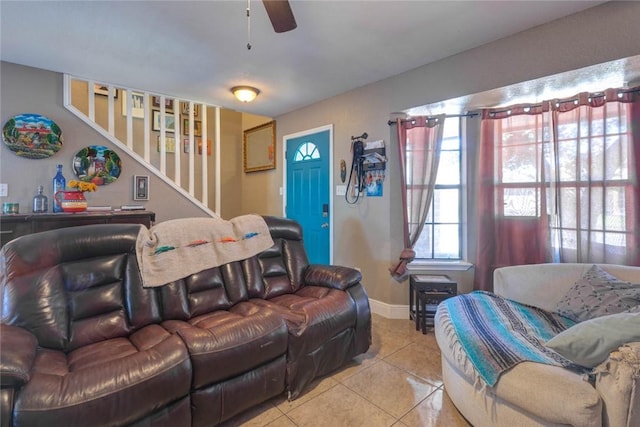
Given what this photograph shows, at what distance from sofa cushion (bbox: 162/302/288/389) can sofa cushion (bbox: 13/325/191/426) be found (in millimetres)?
68

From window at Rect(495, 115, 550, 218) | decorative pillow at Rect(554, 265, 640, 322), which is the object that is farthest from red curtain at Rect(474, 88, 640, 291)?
decorative pillow at Rect(554, 265, 640, 322)

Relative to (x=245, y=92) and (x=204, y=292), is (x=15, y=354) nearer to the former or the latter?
(x=204, y=292)

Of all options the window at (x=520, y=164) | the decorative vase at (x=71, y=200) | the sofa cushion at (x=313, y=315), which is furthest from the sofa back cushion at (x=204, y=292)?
the window at (x=520, y=164)

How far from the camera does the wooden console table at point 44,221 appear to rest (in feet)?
7.81

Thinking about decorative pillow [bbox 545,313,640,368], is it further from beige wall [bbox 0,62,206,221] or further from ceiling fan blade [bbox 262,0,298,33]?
beige wall [bbox 0,62,206,221]

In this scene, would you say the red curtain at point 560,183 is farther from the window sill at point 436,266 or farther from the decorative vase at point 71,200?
the decorative vase at point 71,200

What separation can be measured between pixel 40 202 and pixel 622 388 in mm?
4270

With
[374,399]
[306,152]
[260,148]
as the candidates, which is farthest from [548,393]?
[260,148]

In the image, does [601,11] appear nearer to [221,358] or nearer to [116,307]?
[221,358]

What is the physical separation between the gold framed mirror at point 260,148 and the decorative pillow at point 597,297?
12.1 feet

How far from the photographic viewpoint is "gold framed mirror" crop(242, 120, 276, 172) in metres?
4.48

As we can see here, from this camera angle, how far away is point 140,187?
3.36 m

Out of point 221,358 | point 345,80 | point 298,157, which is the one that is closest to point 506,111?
point 345,80

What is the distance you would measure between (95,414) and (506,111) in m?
3.43
